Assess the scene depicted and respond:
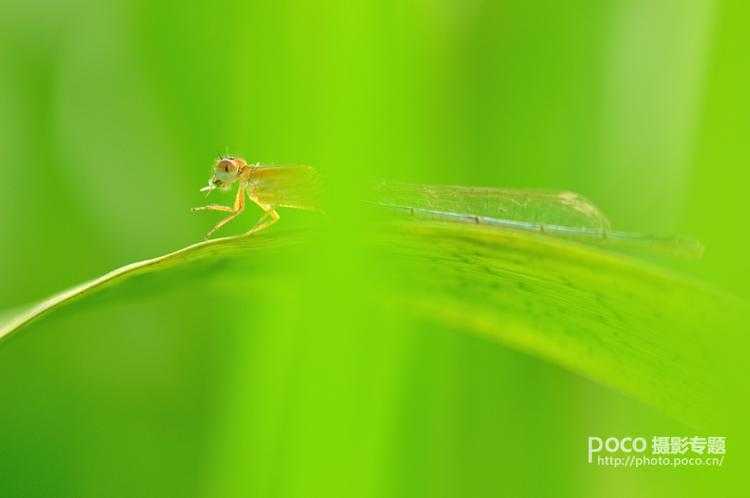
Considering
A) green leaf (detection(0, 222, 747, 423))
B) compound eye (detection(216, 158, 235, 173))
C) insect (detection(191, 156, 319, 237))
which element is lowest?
green leaf (detection(0, 222, 747, 423))

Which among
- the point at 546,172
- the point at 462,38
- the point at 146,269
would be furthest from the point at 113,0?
the point at 146,269

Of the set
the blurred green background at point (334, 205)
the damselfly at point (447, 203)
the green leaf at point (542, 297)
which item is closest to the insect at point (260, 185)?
the damselfly at point (447, 203)

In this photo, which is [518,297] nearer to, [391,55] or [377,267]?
[377,267]

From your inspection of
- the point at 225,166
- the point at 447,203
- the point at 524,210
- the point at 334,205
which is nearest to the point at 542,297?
the point at 334,205

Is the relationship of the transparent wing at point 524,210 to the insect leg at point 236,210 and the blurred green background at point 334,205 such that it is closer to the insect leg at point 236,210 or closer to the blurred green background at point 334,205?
the blurred green background at point 334,205

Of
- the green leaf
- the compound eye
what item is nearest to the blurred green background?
the green leaf

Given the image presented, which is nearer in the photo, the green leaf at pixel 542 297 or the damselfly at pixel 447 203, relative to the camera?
the green leaf at pixel 542 297

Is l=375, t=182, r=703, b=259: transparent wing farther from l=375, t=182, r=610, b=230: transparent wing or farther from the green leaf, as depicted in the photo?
the green leaf

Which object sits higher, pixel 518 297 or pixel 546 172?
pixel 546 172
